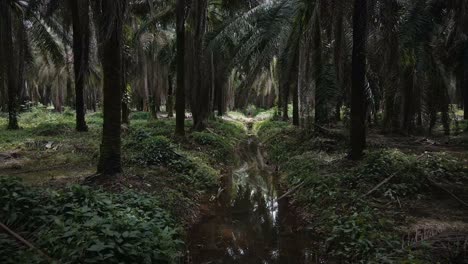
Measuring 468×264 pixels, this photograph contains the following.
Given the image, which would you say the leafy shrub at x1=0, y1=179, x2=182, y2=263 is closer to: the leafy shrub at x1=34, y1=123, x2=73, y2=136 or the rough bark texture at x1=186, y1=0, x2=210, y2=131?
the rough bark texture at x1=186, y1=0, x2=210, y2=131

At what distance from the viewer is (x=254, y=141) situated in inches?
891

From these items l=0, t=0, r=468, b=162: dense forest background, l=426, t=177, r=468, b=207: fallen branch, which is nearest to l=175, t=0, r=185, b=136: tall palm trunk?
l=0, t=0, r=468, b=162: dense forest background

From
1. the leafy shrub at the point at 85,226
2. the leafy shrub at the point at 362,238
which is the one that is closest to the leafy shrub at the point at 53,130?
the leafy shrub at the point at 85,226

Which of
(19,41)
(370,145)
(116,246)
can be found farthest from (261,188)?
(19,41)

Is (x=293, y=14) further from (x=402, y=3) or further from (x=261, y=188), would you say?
(x=261, y=188)

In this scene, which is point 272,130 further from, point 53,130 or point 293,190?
point 293,190

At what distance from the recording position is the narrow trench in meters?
6.95

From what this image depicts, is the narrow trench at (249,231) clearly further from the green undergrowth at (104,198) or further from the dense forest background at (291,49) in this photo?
the dense forest background at (291,49)

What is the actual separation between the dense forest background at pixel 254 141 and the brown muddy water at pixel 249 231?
0.31 m

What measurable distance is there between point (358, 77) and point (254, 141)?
1221cm

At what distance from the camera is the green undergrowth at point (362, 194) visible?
21.1ft

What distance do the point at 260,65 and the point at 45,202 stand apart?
9.50 metres

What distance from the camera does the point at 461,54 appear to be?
2033 cm

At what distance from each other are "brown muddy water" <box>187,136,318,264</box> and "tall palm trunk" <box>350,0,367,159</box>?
251 centimetres
